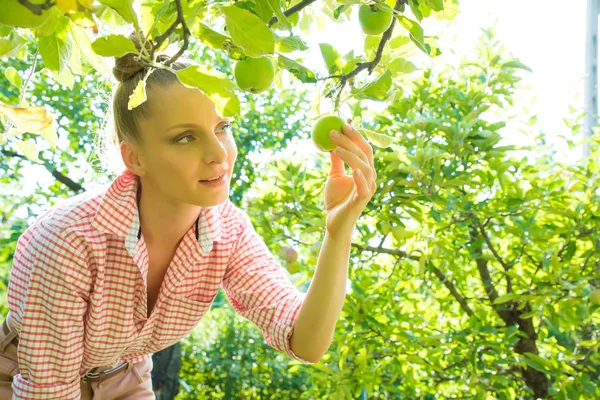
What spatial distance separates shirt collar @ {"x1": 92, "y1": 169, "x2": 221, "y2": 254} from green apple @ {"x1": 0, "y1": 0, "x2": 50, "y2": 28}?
78 cm

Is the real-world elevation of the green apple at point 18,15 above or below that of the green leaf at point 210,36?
below

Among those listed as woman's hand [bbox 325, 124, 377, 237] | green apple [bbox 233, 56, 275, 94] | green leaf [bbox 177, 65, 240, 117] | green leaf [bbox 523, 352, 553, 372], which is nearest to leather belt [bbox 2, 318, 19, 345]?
woman's hand [bbox 325, 124, 377, 237]

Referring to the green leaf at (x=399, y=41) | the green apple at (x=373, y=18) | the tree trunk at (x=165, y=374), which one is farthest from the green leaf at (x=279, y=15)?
the tree trunk at (x=165, y=374)

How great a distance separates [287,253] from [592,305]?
0.81m

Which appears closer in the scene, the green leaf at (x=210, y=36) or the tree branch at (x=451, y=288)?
the green leaf at (x=210, y=36)

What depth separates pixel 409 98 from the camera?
2.08 meters

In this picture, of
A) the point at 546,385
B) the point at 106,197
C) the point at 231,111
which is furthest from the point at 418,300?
the point at 231,111

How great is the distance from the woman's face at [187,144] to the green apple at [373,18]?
383 mm

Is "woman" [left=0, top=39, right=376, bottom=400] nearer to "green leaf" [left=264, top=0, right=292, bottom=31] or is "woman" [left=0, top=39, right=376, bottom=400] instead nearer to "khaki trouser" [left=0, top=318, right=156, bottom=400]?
"khaki trouser" [left=0, top=318, right=156, bottom=400]

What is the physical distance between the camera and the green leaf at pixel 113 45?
0.53m

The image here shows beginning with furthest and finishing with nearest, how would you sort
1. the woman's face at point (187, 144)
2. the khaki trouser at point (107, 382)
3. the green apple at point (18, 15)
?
the khaki trouser at point (107, 382) < the woman's face at point (187, 144) < the green apple at point (18, 15)

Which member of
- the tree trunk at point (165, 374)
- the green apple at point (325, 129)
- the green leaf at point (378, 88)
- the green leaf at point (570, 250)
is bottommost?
the green leaf at point (378, 88)

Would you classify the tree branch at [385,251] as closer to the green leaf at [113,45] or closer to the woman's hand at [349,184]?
the woman's hand at [349,184]

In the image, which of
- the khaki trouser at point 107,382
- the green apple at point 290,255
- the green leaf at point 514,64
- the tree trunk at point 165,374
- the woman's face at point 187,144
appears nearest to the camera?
the woman's face at point 187,144
